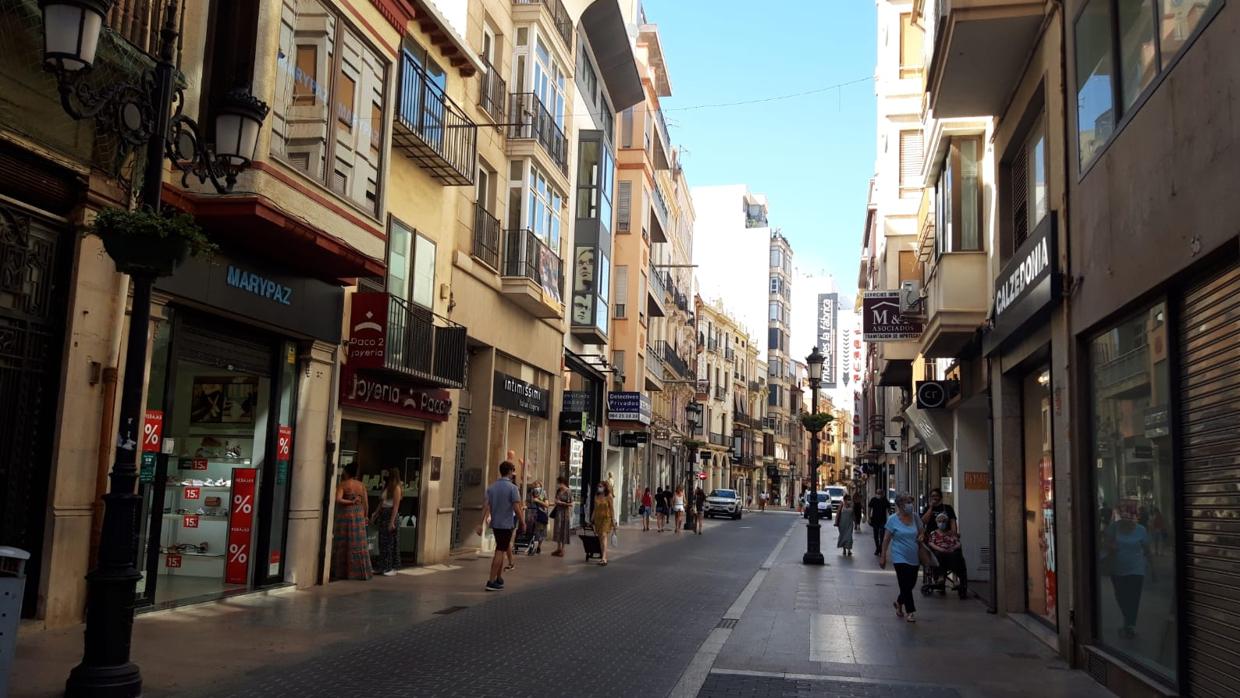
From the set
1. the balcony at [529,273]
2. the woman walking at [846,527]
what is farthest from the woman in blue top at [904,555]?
the woman walking at [846,527]

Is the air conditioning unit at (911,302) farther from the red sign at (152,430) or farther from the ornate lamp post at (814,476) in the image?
the red sign at (152,430)

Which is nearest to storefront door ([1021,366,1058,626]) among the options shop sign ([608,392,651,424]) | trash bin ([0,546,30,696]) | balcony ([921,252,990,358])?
balcony ([921,252,990,358])

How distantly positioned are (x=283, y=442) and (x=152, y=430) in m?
2.78

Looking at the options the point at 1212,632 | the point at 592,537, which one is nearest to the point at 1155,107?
the point at 1212,632

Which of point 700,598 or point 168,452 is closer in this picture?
point 168,452

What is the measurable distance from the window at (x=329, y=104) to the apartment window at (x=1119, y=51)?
29.0 feet

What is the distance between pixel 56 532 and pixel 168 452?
184 centimetres

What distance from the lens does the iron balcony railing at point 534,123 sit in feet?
75.2

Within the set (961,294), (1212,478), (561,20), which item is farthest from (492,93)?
(1212,478)

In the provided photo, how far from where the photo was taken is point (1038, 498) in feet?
43.9

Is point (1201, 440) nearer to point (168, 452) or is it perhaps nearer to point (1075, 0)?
point (1075, 0)

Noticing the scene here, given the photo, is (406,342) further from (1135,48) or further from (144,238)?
(1135,48)

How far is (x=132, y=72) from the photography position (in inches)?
386

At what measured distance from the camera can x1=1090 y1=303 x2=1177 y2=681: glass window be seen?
792cm
